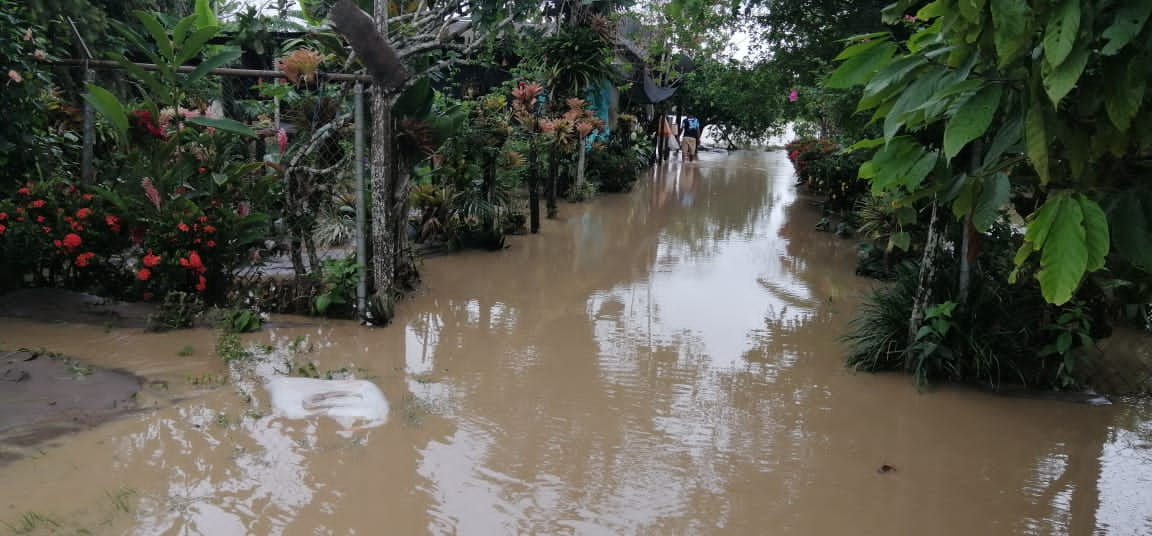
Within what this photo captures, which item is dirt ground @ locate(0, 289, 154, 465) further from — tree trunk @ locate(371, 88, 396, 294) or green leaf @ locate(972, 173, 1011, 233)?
green leaf @ locate(972, 173, 1011, 233)

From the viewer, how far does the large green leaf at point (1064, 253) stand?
176 centimetres

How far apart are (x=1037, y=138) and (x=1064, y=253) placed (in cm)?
32

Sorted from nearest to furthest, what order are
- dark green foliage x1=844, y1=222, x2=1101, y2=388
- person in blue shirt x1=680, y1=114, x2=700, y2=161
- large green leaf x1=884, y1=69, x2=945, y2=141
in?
large green leaf x1=884, y1=69, x2=945, y2=141, dark green foliage x1=844, y1=222, x2=1101, y2=388, person in blue shirt x1=680, y1=114, x2=700, y2=161

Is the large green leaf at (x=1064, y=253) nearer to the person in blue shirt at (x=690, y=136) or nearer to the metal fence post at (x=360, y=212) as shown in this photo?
the metal fence post at (x=360, y=212)

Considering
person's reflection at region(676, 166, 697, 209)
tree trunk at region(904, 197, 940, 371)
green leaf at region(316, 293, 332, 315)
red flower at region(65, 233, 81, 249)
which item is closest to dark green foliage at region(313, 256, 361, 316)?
green leaf at region(316, 293, 332, 315)

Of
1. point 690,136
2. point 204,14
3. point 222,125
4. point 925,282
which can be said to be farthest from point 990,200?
point 690,136

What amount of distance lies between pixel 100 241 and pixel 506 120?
5968 mm

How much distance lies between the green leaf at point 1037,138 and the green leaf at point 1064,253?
11 cm

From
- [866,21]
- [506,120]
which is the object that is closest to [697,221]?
[506,120]

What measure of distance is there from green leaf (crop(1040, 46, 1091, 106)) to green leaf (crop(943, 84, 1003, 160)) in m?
0.16

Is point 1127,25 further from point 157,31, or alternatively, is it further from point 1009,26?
point 157,31

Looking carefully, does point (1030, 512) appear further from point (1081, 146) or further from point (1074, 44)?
point (1074, 44)

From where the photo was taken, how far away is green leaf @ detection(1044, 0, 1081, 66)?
1.74 metres

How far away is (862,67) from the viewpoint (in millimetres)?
2230
